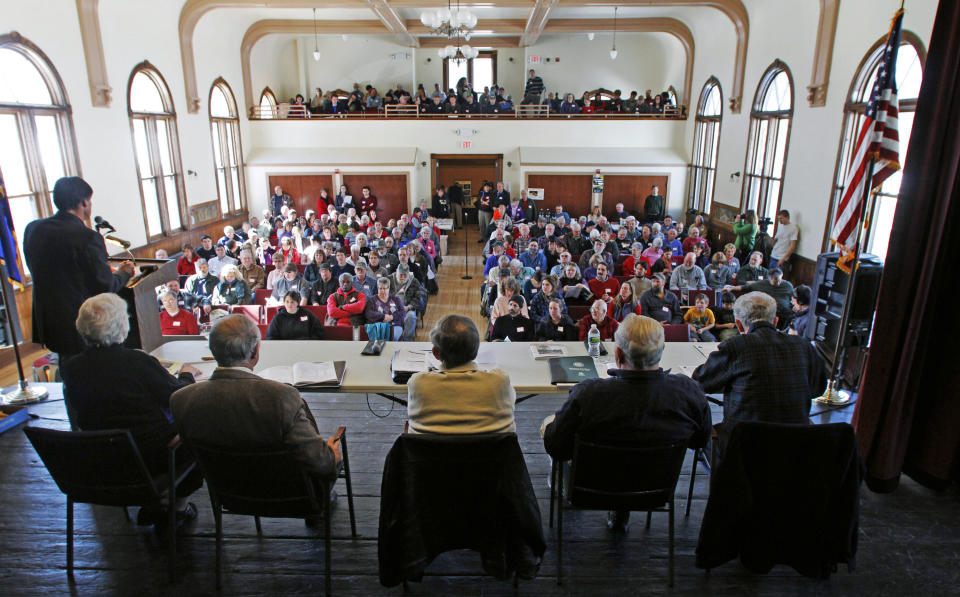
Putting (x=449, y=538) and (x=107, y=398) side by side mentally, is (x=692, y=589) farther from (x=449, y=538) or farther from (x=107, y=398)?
(x=107, y=398)

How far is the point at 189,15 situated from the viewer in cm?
1077

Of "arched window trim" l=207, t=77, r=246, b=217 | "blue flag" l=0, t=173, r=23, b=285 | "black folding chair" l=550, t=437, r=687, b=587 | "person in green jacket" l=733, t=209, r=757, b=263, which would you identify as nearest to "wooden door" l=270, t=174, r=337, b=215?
"arched window trim" l=207, t=77, r=246, b=217

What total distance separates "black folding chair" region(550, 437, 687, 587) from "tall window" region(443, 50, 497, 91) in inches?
671

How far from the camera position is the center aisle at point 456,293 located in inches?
324

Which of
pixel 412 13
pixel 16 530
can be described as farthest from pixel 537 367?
pixel 412 13

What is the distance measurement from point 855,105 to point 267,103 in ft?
46.0

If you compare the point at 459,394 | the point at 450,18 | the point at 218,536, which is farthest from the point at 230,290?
the point at 450,18

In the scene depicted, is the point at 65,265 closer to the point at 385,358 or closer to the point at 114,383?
the point at 114,383

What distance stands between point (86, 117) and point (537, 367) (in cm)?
832

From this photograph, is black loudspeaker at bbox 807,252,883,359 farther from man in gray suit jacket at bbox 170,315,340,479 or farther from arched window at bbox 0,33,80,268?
arched window at bbox 0,33,80,268

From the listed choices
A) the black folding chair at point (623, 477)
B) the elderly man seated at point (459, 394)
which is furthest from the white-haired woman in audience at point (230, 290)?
the black folding chair at point (623, 477)

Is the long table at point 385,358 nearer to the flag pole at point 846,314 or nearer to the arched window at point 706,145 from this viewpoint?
the flag pole at point 846,314

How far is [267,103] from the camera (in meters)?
15.8

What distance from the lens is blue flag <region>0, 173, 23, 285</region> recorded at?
15.3ft
